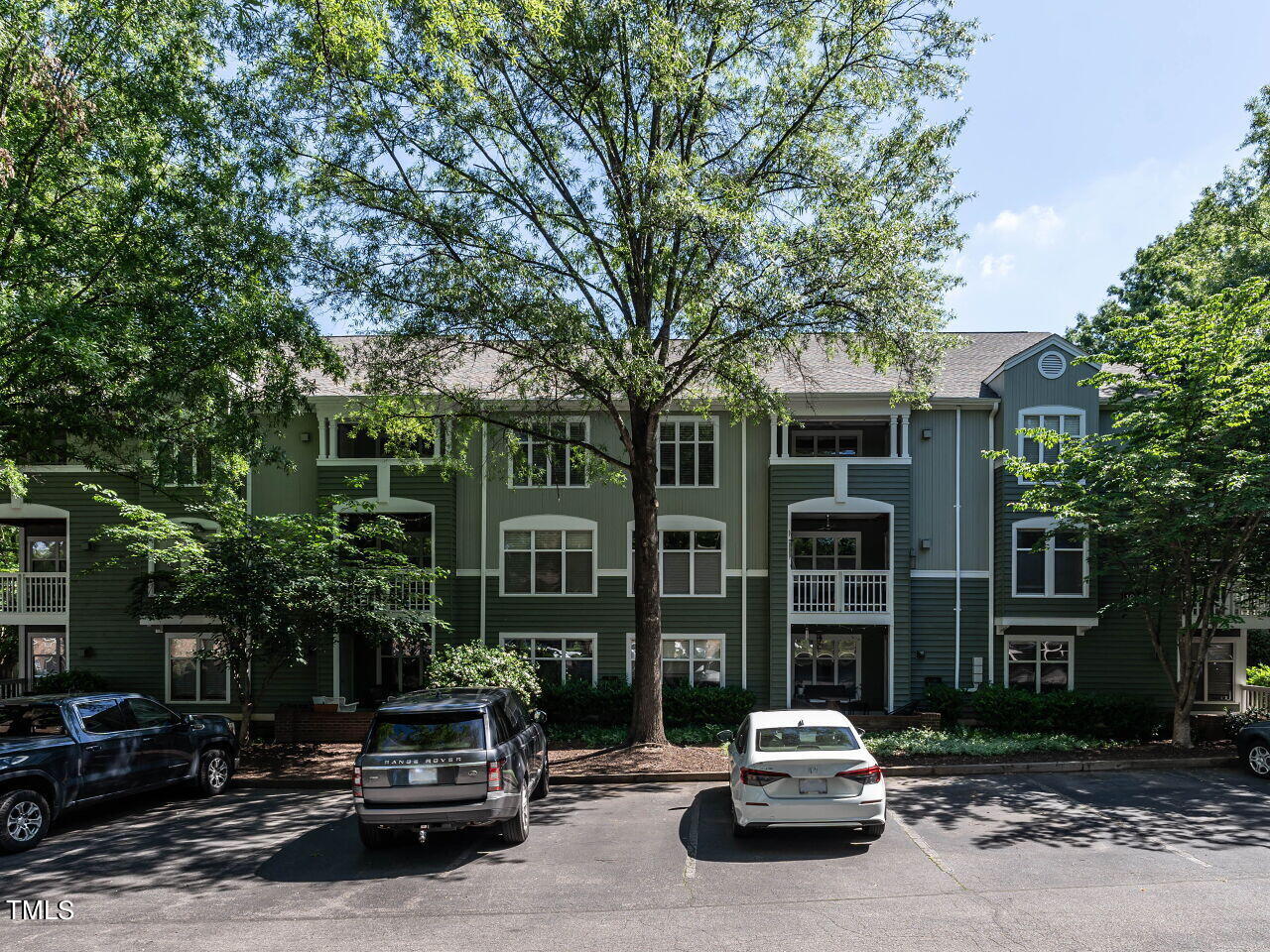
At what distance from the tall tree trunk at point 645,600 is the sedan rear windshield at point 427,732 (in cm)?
643

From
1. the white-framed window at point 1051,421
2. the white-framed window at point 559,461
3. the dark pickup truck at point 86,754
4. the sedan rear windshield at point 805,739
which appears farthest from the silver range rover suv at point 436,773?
the white-framed window at point 1051,421

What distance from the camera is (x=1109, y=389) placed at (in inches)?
797

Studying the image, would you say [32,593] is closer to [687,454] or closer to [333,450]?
[333,450]

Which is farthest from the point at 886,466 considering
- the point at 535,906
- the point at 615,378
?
the point at 535,906

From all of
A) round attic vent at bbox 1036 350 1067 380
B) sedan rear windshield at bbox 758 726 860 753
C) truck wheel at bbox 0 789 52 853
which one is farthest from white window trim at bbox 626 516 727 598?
truck wheel at bbox 0 789 52 853

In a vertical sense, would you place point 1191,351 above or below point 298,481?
above

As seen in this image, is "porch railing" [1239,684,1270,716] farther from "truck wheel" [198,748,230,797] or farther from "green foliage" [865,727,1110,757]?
"truck wheel" [198,748,230,797]

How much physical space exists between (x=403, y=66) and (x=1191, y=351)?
13.8 meters

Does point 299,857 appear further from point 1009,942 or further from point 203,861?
point 1009,942

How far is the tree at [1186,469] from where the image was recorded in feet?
46.9

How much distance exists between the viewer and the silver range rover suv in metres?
9.08

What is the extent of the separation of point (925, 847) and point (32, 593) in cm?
2055

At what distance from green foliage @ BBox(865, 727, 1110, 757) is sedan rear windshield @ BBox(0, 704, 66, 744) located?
38.8 feet

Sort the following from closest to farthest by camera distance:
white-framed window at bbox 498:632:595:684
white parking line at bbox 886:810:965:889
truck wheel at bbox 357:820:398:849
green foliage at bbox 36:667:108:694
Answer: white parking line at bbox 886:810:965:889
truck wheel at bbox 357:820:398:849
green foliage at bbox 36:667:108:694
white-framed window at bbox 498:632:595:684
